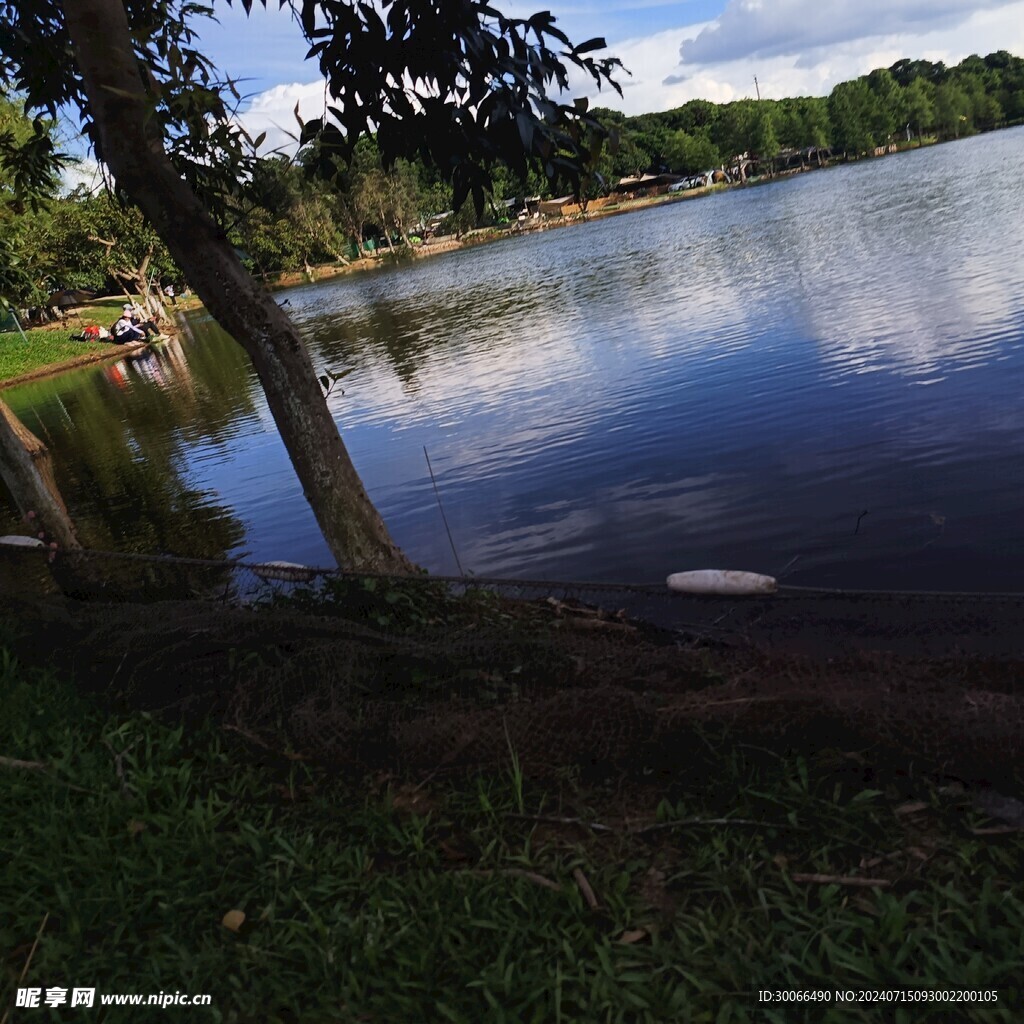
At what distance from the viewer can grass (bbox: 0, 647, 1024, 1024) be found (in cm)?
271

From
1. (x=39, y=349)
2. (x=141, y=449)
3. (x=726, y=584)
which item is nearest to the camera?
(x=726, y=584)

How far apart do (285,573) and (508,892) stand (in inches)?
159

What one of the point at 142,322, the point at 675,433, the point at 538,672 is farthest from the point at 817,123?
the point at 538,672

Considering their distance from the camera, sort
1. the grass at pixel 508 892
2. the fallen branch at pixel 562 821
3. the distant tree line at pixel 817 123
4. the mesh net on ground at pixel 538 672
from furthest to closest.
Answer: the distant tree line at pixel 817 123 → the mesh net on ground at pixel 538 672 → the fallen branch at pixel 562 821 → the grass at pixel 508 892

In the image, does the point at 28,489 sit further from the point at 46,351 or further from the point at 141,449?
the point at 46,351

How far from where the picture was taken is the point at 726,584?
19.7 feet

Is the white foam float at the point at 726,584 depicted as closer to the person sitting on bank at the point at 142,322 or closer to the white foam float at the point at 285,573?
the white foam float at the point at 285,573

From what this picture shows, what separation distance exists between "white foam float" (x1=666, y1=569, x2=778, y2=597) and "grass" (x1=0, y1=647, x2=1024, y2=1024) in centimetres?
226

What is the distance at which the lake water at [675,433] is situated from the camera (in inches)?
363

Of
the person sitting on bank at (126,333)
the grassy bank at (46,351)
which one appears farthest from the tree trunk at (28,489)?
the person sitting on bank at (126,333)

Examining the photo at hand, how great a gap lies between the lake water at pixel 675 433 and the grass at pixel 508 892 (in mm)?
5095

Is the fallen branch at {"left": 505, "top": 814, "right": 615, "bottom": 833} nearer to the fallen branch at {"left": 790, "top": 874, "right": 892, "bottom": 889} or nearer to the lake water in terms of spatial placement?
the fallen branch at {"left": 790, "top": 874, "right": 892, "bottom": 889}

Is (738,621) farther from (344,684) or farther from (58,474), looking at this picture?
(58,474)

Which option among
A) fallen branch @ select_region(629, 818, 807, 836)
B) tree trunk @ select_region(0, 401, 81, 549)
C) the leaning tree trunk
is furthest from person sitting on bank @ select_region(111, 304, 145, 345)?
fallen branch @ select_region(629, 818, 807, 836)
